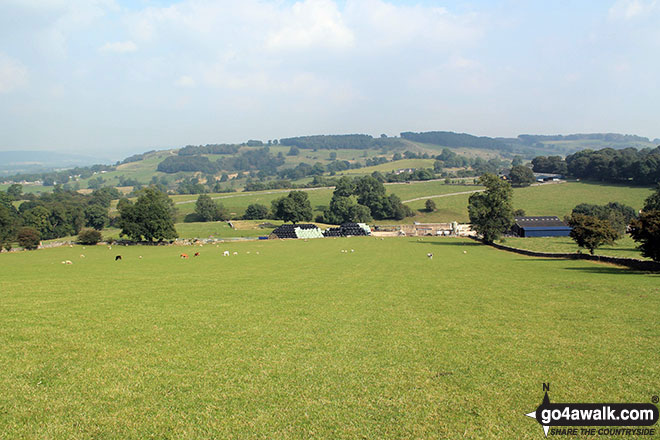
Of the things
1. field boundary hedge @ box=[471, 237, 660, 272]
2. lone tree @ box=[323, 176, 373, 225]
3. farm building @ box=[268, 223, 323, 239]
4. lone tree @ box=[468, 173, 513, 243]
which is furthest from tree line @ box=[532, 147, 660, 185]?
farm building @ box=[268, 223, 323, 239]

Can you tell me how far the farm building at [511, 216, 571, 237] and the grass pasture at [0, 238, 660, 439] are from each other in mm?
78643

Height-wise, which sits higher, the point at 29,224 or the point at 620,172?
the point at 620,172

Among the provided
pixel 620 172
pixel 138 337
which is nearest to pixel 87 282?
pixel 138 337

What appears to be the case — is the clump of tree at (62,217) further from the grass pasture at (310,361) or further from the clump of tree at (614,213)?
the clump of tree at (614,213)

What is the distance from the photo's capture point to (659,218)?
3600 centimetres

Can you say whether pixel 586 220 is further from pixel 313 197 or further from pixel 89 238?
pixel 313 197

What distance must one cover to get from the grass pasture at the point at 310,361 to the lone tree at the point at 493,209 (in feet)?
164

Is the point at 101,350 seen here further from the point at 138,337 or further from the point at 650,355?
the point at 650,355

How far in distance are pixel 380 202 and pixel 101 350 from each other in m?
132

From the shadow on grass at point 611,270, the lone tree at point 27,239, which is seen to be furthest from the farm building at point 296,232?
Result: the shadow on grass at point 611,270

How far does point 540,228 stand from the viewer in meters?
98.3
